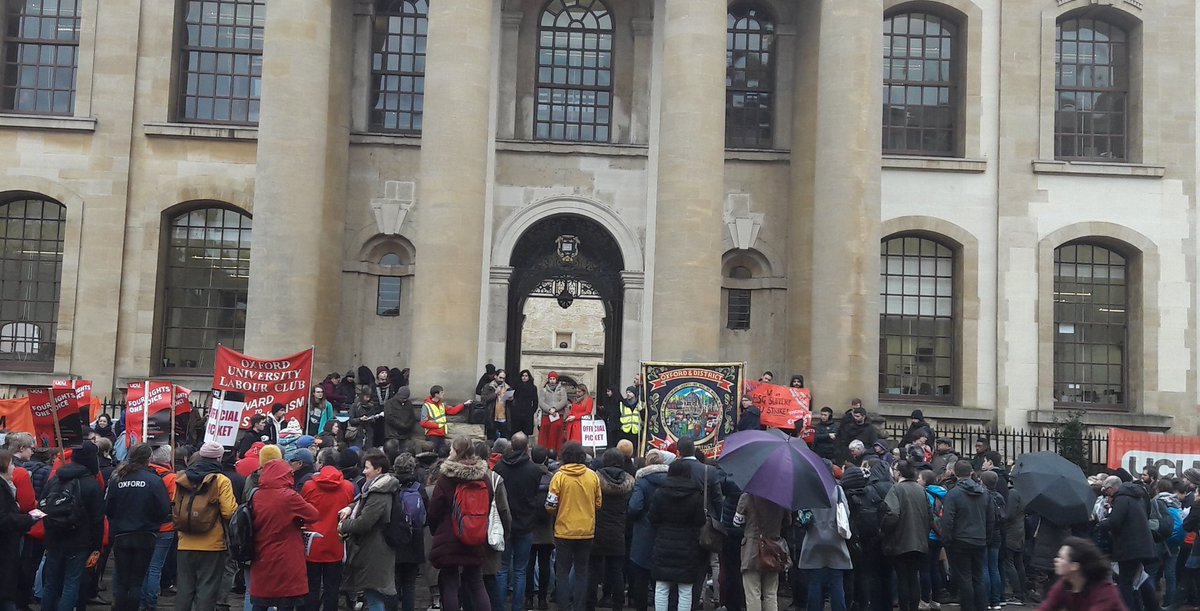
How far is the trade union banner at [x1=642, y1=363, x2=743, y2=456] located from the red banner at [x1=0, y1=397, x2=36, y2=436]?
9231 millimetres

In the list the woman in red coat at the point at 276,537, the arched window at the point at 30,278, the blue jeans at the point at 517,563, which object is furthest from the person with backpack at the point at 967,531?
the arched window at the point at 30,278

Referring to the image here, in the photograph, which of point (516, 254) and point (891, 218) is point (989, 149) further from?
point (516, 254)

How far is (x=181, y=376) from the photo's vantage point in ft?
84.7

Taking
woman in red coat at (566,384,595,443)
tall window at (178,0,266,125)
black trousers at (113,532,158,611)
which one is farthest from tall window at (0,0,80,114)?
black trousers at (113,532,158,611)

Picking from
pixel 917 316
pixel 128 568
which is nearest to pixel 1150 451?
pixel 917 316

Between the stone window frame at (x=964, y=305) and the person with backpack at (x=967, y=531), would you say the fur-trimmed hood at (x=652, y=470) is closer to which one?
the person with backpack at (x=967, y=531)

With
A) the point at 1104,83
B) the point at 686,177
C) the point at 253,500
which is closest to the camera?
the point at 253,500

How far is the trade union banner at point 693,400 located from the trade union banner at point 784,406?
3.82 ft

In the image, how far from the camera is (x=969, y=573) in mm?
13797

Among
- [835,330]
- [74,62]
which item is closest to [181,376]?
[74,62]

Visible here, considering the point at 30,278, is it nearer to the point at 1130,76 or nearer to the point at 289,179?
the point at 289,179

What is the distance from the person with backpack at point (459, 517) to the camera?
452 inches

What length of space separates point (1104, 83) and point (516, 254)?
44.4 feet

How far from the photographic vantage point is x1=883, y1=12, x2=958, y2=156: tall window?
2733 centimetres
